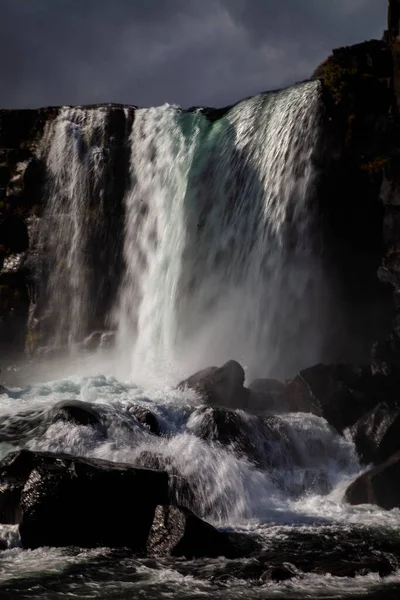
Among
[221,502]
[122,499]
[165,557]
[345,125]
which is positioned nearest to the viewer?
[165,557]

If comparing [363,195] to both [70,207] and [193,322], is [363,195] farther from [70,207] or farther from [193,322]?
[70,207]

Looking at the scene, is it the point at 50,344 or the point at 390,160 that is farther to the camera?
the point at 50,344

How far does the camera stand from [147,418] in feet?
61.2

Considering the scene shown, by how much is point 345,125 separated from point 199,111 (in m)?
10.1

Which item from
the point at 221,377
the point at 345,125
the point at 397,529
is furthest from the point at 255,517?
the point at 345,125

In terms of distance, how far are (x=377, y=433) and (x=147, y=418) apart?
7177 mm

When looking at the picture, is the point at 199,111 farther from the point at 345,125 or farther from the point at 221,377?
the point at 221,377

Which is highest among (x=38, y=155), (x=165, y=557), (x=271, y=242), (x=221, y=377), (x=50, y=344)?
(x=38, y=155)

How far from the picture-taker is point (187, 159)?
34969 millimetres

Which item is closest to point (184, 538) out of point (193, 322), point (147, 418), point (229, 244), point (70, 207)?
point (147, 418)

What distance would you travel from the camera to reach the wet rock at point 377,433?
782 inches

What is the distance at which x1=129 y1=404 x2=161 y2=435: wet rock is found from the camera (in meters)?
18.5

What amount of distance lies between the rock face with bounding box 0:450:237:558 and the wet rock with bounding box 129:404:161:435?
175 inches

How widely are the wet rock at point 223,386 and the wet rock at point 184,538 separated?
30.8 ft
